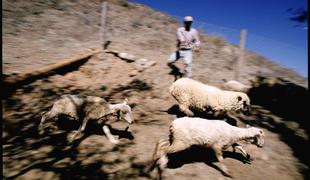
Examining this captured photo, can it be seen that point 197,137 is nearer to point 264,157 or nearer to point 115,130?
point 264,157

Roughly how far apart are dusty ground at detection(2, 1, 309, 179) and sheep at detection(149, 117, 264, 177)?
0.24 metres

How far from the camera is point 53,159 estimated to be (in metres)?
4.44

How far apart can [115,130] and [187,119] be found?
189 centimetres

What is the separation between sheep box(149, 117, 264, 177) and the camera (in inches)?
164

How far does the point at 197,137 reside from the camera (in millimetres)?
4246

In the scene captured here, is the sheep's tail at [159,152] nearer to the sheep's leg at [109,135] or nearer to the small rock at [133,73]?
the sheep's leg at [109,135]

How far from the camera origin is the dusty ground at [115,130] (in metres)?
4.30

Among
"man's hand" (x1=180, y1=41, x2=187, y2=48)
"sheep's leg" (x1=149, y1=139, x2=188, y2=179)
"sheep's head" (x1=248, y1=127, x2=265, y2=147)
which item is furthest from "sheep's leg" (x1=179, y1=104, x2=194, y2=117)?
Result: "man's hand" (x1=180, y1=41, x2=187, y2=48)

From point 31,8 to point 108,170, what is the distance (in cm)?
1321

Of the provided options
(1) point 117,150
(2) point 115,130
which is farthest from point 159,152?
(2) point 115,130

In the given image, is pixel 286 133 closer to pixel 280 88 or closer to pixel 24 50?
pixel 280 88

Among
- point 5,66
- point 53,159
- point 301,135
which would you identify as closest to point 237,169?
point 301,135

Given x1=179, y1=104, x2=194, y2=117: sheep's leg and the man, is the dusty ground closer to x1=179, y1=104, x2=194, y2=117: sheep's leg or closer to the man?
x1=179, y1=104, x2=194, y2=117: sheep's leg

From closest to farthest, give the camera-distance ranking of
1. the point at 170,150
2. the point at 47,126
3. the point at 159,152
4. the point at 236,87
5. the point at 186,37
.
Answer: the point at 170,150 < the point at 159,152 < the point at 47,126 < the point at 186,37 < the point at 236,87
